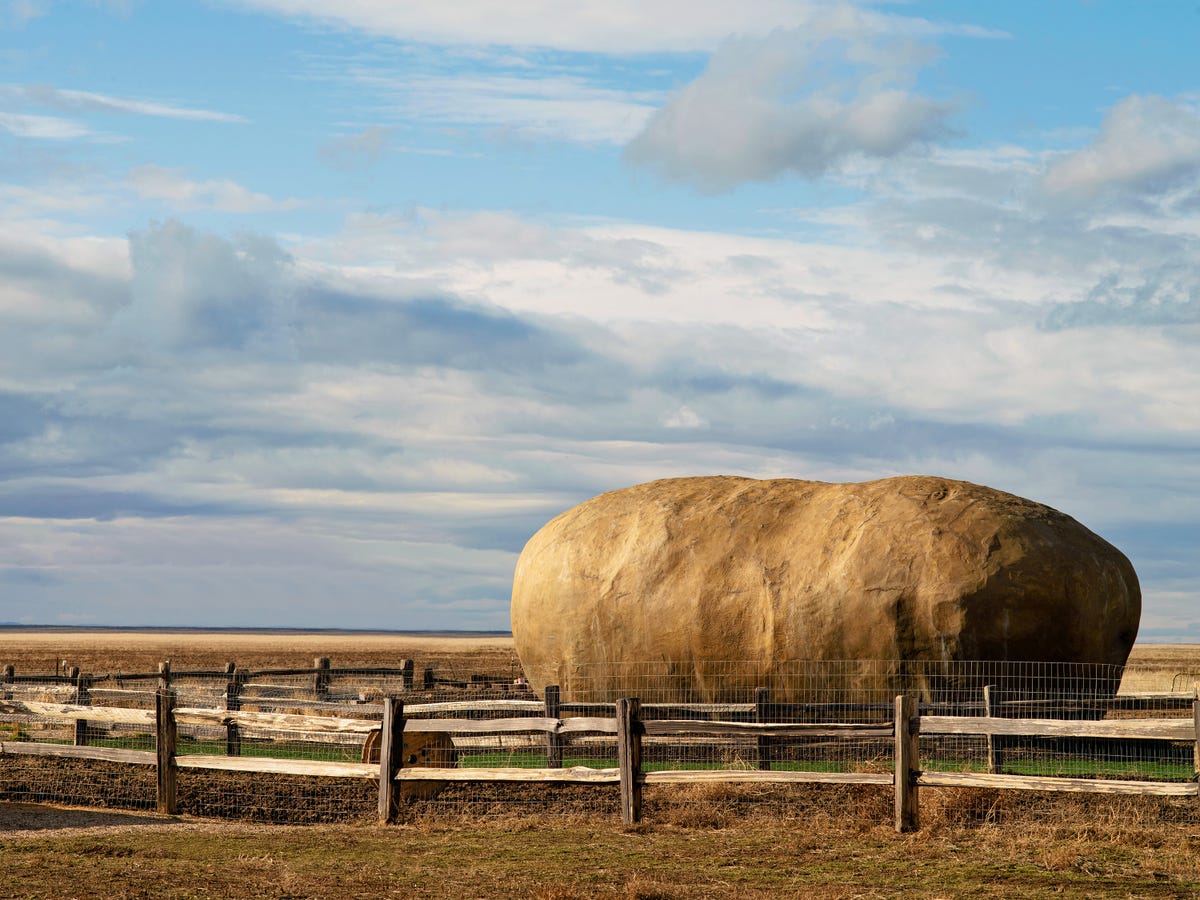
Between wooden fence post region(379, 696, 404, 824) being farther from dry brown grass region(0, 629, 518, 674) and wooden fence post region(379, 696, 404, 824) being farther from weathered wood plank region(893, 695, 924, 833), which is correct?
dry brown grass region(0, 629, 518, 674)

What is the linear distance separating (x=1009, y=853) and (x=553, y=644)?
9.93 meters

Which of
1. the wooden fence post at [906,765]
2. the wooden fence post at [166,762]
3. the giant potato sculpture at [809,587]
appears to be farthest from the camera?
the giant potato sculpture at [809,587]

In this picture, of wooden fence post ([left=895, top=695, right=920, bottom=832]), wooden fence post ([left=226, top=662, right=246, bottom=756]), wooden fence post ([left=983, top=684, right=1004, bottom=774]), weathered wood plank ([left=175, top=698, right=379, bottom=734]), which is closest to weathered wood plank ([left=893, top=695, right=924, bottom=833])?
wooden fence post ([left=895, top=695, right=920, bottom=832])

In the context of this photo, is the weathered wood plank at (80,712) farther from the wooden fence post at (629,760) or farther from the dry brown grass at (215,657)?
A: the dry brown grass at (215,657)

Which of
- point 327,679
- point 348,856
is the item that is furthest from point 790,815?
point 327,679

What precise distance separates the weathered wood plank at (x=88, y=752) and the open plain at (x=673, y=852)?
3.09 ft

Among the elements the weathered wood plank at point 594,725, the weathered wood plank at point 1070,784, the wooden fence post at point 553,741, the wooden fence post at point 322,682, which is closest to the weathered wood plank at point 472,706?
the wooden fence post at point 553,741

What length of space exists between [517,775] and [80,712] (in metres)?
6.36

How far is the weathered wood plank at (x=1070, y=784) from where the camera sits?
473 inches

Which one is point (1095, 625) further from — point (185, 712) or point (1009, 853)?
point (185, 712)

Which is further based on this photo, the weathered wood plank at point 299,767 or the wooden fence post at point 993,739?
the wooden fence post at point 993,739

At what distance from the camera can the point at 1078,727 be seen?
12.2 metres

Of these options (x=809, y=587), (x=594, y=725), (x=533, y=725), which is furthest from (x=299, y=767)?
(x=809, y=587)

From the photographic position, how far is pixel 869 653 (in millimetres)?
17953
